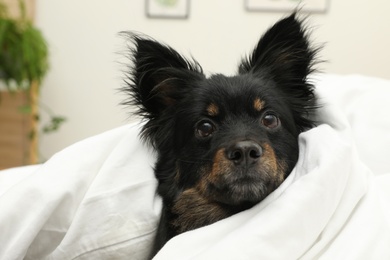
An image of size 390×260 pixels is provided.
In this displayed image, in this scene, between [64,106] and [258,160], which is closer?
[258,160]

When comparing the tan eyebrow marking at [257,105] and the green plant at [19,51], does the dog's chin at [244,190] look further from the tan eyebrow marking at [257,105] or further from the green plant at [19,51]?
the green plant at [19,51]

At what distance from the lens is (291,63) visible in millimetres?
1572

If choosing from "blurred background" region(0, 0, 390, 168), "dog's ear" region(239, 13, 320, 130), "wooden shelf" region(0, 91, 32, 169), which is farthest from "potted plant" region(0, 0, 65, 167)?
"dog's ear" region(239, 13, 320, 130)

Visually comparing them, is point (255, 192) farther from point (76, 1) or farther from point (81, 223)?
point (76, 1)

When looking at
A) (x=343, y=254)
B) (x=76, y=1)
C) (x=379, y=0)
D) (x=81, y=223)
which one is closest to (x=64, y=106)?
(x=76, y=1)

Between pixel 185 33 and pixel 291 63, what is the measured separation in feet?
8.31

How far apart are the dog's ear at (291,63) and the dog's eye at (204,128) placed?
22 cm

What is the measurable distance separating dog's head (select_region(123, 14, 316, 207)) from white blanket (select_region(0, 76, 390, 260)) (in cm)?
6

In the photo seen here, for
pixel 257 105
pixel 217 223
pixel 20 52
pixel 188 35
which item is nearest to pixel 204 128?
pixel 257 105

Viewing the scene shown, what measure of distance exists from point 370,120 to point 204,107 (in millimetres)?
601

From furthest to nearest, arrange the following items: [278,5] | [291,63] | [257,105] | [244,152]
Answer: [278,5]
[291,63]
[257,105]
[244,152]

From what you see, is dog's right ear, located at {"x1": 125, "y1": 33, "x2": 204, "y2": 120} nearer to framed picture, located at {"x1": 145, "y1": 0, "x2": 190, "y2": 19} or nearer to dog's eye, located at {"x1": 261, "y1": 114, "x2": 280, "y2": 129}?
dog's eye, located at {"x1": 261, "y1": 114, "x2": 280, "y2": 129}

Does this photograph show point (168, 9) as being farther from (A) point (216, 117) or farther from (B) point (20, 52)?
(A) point (216, 117)

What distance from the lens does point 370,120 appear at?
172 centimetres
